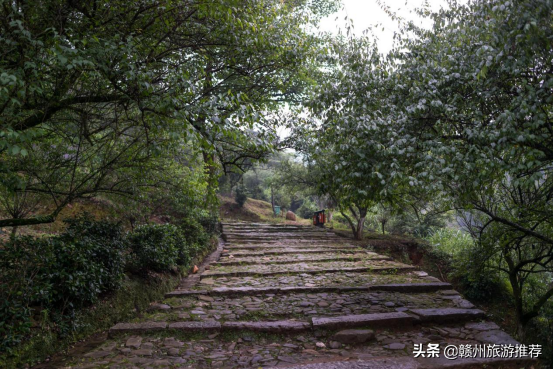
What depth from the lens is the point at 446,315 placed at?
463 cm

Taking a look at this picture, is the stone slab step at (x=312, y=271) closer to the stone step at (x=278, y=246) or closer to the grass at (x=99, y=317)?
the grass at (x=99, y=317)

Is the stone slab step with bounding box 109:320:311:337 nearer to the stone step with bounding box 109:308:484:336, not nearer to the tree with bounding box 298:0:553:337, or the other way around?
the stone step with bounding box 109:308:484:336

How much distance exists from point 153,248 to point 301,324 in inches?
119

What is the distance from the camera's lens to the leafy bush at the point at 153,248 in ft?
18.9

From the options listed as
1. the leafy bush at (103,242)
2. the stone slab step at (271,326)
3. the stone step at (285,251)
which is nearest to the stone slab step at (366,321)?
the stone slab step at (271,326)

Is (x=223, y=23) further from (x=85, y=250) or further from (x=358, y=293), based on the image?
(x=358, y=293)

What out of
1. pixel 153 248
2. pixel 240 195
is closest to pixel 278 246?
pixel 153 248

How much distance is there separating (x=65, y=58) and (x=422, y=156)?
3.84 metres

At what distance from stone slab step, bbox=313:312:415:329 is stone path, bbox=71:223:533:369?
0.04ft

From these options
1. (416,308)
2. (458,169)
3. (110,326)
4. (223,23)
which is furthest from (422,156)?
(110,326)

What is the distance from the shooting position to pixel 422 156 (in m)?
4.05

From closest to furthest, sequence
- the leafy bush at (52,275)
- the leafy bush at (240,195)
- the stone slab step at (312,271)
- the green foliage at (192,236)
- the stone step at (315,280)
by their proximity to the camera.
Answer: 1. the leafy bush at (52,275)
2. the stone step at (315,280)
3. the stone slab step at (312,271)
4. the green foliage at (192,236)
5. the leafy bush at (240,195)

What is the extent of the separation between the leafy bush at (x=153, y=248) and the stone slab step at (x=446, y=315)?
14.1 ft

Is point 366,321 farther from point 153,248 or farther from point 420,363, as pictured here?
point 153,248
